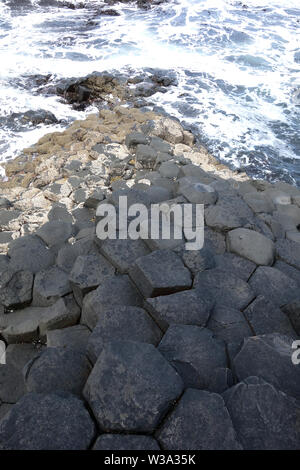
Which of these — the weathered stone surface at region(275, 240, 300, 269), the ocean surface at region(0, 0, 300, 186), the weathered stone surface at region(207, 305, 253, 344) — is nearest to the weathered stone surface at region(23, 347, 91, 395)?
the weathered stone surface at region(207, 305, 253, 344)

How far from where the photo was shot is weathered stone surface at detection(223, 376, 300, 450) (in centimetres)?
208

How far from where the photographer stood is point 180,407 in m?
2.16

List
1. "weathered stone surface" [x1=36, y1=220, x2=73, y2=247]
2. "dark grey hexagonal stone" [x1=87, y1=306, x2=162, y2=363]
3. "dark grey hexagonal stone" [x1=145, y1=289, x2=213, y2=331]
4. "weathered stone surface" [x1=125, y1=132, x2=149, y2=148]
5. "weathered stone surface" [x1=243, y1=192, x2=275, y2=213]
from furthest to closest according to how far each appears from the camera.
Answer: "weathered stone surface" [x1=125, y1=132, x2=149, y2=148] < "weathered stone surface" [x1=243, y1=192, x2=275, y2=213] < "weathered stone surface" [x1=36, y1=220, x2=73, y2=247] < "dark grey hexagonal stone" [x1=145, y1=289, x2=213, y2=331] < "dark grey hexagonal stone" [x1=87, y1=306, x2=162, y2=363]

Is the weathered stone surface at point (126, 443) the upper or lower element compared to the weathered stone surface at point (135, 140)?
lower

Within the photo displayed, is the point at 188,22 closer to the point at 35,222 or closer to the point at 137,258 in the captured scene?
the point at 35,222

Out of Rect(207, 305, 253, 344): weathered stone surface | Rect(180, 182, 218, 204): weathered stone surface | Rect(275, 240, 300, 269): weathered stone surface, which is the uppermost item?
Rect(180, 182, 218, 204): weathered stone surface

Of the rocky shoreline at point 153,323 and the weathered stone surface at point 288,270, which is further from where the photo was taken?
→ the weathered stone surface at point 288,270

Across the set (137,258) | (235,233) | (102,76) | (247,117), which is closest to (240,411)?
(137,258)

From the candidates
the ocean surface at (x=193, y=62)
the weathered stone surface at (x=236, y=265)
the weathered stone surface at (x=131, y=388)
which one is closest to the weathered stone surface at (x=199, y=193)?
the weathered stone surface at (x=236, y=265)

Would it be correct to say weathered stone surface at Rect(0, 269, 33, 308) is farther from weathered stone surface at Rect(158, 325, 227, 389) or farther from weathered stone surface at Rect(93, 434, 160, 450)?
weathered stone surface at Rect(93, 434, 160, 450)

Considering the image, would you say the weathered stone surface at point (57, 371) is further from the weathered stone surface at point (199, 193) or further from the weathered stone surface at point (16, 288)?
Result: the weathered stone surface at point (199, 193)

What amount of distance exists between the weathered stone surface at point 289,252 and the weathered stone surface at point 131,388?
218 cm

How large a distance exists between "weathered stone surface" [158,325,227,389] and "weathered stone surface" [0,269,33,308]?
1663mm

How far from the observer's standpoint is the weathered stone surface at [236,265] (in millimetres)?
3629
